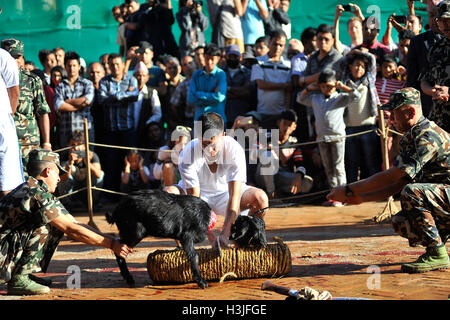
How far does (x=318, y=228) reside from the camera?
8336 millimetres

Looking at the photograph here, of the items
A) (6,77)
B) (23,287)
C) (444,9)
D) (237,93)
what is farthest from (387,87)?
(23,287)

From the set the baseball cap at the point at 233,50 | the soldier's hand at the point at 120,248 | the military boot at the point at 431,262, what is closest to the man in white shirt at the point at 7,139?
the soldier's hand at the point at 120,248

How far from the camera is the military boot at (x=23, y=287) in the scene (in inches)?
199

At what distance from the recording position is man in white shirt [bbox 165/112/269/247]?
5809 millimetres

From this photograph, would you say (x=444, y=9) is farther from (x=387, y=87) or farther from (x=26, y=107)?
(x=26, y=107)

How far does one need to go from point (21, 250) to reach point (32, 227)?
0.70ft

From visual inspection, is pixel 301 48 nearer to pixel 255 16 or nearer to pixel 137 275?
pixel 255 16

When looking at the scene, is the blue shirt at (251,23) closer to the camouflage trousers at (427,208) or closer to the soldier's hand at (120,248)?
the camouflage trousers at (427,208)

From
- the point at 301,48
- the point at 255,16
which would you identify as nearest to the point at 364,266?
the point at 301,48

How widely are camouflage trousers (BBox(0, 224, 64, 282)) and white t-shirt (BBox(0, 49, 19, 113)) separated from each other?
144 cm

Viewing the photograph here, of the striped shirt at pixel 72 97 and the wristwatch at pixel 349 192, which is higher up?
the striped shirt at pixel 72 97

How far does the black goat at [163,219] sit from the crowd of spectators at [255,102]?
458 centimetres

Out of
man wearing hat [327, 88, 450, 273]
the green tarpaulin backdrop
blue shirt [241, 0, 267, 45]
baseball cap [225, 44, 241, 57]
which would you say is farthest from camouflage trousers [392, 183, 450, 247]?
the green tarpaulin backdrop

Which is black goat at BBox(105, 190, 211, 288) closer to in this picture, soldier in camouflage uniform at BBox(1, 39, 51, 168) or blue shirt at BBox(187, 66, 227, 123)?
soldier in camouflage uniform at BBox(1, 39, 51, 168)
